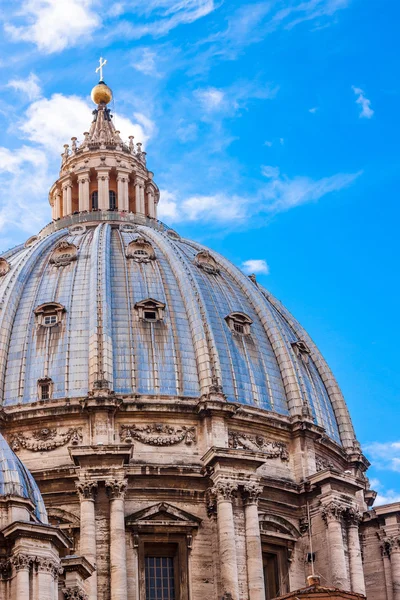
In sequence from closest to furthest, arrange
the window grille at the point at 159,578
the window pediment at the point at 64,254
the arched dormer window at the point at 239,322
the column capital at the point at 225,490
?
the window grille at the point at 159,578 → the column capital at the point at 225,490 → the arched dormer window at the point at 239,322 → the window pediment at the point at 64,254

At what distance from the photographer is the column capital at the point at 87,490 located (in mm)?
52219

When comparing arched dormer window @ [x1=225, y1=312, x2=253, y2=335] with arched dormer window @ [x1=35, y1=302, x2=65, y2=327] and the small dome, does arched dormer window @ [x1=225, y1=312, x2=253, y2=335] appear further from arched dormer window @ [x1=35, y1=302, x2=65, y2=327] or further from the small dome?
the small dome

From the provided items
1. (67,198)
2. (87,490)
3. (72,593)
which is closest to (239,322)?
(87,490)

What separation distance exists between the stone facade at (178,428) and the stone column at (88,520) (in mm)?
57

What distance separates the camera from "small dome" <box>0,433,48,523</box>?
38.8 meters

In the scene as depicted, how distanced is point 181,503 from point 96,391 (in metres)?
6.42

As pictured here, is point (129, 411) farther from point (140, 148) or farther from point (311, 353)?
point (140, 148)

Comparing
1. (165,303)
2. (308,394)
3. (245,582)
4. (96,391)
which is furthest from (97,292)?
(245,582)

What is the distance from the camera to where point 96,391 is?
187 feet

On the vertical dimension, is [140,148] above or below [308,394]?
above

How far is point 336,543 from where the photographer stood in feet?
184

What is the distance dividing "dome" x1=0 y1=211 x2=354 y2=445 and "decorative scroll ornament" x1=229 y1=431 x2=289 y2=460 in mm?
1647

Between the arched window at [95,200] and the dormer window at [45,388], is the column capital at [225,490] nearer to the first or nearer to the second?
the dormer window at [45,388]

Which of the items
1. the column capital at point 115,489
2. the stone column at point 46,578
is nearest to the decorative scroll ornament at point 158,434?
the column capital at point 115,489
